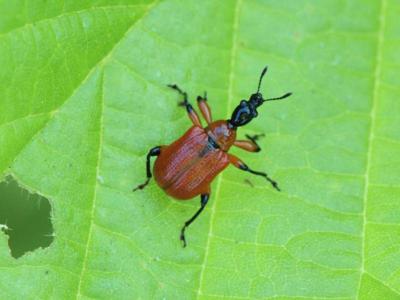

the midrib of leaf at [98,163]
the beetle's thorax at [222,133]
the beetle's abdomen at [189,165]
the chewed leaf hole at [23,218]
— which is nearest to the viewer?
the midrib of leaf at [98,163]

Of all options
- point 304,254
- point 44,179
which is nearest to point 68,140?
point 44,179

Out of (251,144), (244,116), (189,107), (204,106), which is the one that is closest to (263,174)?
(251,144)

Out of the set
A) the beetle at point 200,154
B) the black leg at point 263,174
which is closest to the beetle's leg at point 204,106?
the beetle at point 200,154

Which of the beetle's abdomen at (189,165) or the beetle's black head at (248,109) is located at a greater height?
the beetle's black head at (248,109)

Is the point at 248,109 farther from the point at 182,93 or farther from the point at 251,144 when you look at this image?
the point at 182,93

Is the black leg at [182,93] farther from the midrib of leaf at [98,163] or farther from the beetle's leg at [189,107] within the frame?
the midrib of leaf at [98,163]

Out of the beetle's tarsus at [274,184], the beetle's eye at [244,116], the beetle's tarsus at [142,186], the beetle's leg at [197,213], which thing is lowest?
the beetle's leg at [197,213]
